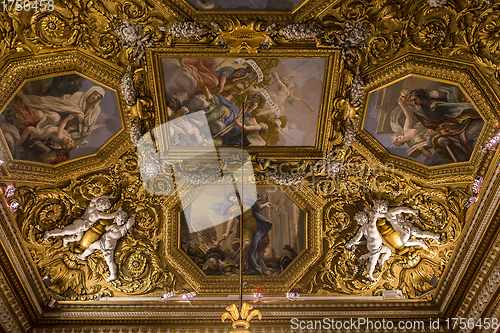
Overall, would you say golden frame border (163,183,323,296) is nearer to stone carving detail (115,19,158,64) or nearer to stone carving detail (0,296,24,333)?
stone carving detail (115,19,158,64)

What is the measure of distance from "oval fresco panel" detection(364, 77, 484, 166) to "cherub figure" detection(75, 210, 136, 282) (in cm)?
553

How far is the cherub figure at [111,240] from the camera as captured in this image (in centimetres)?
855

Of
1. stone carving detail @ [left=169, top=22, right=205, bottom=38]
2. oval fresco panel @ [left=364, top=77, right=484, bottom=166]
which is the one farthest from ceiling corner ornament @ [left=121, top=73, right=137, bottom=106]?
oval fresco panel @ [left=364, top=77, right=484, bottom=166]

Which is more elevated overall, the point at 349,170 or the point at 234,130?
the point at 234,130

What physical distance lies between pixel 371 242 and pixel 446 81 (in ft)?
11.9

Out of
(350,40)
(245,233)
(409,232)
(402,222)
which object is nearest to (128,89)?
(245,233)

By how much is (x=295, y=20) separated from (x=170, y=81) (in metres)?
A: 2.69

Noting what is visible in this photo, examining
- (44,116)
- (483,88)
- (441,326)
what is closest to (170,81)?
(44,116)

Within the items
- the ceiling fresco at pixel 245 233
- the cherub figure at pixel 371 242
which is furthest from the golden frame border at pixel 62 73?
the cherub figure at pixel 371 242

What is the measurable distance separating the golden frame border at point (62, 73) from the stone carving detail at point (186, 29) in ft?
4.59

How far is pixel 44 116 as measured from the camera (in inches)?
298

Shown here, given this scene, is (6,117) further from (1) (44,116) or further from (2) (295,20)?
(2) (295,20)

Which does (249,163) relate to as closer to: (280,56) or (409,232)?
(280,56)

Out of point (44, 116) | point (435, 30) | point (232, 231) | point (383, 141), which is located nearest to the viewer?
point (435, 30)
